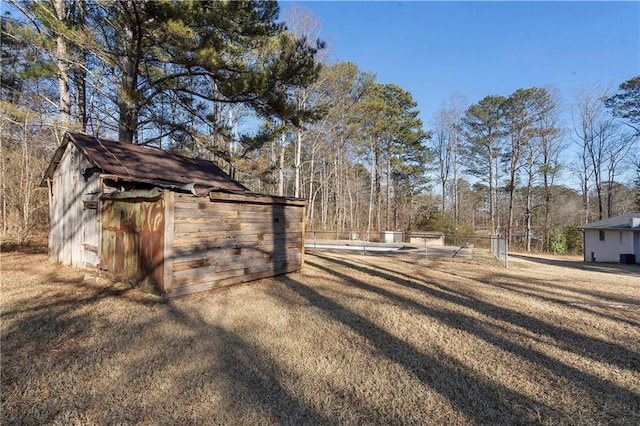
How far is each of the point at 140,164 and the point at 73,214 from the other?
2144mm

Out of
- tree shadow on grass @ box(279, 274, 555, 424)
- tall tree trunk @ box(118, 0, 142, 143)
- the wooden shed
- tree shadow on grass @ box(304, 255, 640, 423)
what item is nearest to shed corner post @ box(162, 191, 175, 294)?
the wooden shed

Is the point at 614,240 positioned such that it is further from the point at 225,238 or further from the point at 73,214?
the point at 73,214

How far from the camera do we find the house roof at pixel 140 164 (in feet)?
22.6

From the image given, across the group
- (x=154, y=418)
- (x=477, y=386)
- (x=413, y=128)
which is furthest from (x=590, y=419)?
(x=413, y=128)

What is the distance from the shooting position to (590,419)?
→ 2.47 metres

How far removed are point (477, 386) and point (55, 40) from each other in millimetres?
12753

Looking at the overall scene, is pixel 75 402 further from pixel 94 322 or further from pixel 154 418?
pixel 94 322

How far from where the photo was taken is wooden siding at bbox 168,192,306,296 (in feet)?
18.1

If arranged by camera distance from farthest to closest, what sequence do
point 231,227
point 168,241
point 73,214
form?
point 73,214 → point 231,227 → point 168,241

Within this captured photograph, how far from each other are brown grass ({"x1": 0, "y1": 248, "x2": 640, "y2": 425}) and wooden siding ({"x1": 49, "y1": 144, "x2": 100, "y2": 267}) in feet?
4.11

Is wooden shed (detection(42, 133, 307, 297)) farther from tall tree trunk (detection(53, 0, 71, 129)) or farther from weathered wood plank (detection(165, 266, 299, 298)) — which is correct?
tall tree trunk (detection(53, 0, 71, 129))

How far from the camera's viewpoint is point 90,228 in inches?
282

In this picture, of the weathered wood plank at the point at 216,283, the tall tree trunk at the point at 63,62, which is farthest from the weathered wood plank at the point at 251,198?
the tall tree trunk at the point at 63,62

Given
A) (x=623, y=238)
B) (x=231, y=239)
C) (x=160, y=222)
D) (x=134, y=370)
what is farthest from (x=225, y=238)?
(x=623, y=238)
